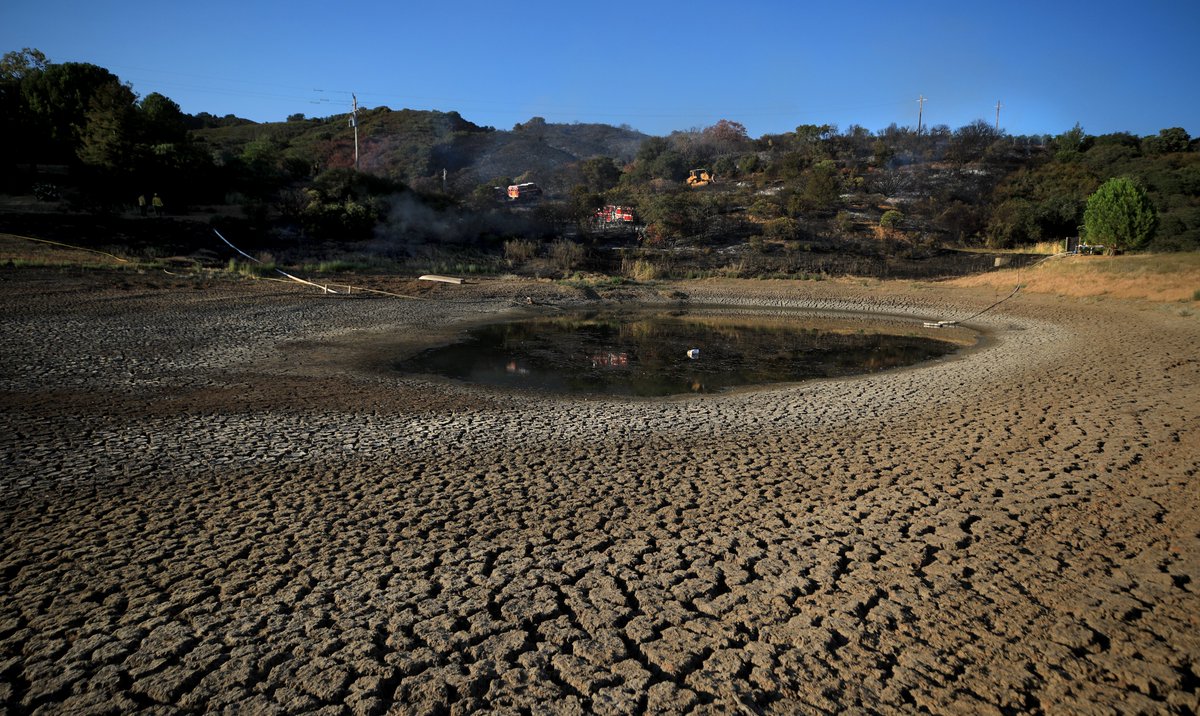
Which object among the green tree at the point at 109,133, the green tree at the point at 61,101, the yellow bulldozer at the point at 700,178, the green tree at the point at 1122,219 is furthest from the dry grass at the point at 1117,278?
the green tree at the point at 61,101

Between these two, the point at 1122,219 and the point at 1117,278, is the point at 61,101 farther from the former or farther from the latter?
the point at 1122,219

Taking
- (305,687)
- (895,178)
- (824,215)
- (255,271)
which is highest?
(895,178)

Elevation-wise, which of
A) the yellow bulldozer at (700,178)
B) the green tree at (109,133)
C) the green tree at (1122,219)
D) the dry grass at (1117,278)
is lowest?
the dry grass at (1117,278)

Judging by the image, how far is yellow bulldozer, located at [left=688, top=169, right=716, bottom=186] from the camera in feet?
181

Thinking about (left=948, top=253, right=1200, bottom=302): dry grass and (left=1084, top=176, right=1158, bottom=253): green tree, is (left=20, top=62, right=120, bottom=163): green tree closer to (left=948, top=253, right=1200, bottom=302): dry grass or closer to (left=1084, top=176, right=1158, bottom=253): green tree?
(left=948, top=253, right=1200, bottom=302): dry grass

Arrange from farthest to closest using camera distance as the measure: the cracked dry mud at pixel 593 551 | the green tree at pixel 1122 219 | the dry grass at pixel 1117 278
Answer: the green tree at pixel 1122 219 → the dry grass at pixel 1117 278 → the cracked dry mud at pixel 593 551

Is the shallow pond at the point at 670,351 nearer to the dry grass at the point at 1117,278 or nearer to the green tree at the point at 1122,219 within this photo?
the dry grass at the point at 1117,278

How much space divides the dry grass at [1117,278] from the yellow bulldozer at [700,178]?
32.0 metres

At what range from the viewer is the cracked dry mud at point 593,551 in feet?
9.87

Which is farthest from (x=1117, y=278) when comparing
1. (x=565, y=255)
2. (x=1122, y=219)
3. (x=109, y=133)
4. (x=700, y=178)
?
(x=700, y=178)

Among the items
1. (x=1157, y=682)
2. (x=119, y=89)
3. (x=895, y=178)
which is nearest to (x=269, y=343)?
(x=1157, y=682)

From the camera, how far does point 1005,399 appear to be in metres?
8.36

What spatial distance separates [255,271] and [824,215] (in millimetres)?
32311

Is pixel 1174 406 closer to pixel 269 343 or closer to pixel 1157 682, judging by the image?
pixel 1157 682
